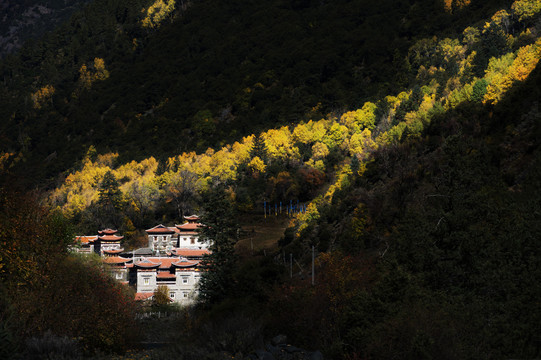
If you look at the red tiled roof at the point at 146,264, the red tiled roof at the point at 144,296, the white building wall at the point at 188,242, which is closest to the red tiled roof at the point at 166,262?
the red tiled roof at the point at 146,264

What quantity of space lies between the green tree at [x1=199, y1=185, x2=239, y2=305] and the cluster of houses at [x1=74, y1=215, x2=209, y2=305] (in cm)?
1694

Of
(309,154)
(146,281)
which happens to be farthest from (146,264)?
(309,154)

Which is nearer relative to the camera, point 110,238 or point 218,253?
point 218,253

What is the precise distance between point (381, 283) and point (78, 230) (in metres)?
106

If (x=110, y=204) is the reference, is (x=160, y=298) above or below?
below

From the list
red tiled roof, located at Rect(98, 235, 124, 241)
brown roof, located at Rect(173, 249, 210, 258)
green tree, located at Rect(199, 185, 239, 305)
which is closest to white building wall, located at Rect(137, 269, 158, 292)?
brown roof, located at Rect(173, 249, 210, 258)

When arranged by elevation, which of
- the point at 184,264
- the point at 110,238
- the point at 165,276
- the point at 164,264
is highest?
the point at 110,238

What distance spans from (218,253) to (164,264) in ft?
117

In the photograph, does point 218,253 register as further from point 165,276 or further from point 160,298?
point 165,276

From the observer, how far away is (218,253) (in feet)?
168

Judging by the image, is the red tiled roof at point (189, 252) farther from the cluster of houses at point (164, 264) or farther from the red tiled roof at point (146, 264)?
the red tiled roof at point (146, 264)

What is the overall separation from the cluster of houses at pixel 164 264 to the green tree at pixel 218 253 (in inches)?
667

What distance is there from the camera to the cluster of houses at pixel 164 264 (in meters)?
81.4

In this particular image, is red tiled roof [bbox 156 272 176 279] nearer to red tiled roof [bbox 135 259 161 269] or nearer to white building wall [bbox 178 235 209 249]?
red tiled roof [bbox 135 259 161 269]
